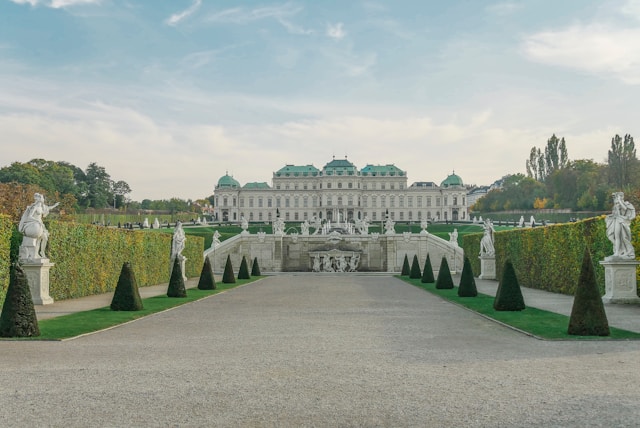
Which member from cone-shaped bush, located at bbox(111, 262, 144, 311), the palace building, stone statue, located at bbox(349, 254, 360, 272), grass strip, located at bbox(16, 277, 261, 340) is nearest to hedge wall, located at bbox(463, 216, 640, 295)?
grass strip, located at bbox(16, 277, 261, 340)

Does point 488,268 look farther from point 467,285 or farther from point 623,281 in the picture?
point 623,281

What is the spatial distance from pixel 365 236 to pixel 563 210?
34.9 m

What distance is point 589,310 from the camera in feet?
29.3

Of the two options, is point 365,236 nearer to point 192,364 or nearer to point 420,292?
point 420,292

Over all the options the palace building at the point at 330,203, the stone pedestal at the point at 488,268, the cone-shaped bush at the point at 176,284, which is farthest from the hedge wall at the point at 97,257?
the palace building at the point at 330,203

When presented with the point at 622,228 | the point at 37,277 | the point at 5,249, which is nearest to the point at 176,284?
the point at 37,277

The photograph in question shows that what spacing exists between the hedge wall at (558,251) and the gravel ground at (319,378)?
276 inches

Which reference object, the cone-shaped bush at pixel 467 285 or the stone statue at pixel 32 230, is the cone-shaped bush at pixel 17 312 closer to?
the stone statue at pixel 32 230

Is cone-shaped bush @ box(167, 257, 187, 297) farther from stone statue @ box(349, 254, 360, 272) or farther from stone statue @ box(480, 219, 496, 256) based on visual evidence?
stone statue @ box(349, 254, 360, 272)

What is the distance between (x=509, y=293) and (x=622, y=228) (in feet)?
11.5

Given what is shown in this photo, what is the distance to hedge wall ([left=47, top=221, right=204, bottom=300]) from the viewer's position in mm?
16594

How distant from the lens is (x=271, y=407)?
5.17 m

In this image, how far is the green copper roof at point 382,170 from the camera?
377 ft

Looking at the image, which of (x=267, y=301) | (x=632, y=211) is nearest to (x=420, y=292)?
(x=267, y=301)
